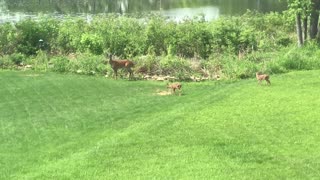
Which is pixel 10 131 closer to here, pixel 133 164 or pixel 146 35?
pixel 133 164

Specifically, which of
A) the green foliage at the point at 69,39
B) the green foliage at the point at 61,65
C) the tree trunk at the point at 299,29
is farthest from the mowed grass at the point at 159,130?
the tree trunk at the point at 299,29

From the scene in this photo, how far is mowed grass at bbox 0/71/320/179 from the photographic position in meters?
10.9

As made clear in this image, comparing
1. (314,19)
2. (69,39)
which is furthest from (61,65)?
(314,19)

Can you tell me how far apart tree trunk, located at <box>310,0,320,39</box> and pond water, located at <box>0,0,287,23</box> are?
24.1 metres

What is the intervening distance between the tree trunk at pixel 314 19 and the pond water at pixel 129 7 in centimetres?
2412

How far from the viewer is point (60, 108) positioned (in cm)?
1628

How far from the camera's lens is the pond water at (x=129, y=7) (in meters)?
51.2

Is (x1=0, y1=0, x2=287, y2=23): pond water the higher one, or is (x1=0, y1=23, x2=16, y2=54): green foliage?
(x1=0, y1=0, x2=287, y2=23): pond water

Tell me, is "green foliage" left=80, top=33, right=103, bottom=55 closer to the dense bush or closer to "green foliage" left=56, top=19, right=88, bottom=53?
the dense bush

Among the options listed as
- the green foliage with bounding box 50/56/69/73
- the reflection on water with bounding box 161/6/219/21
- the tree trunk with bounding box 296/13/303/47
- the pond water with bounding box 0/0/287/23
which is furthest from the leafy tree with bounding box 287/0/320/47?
the pond water with bounding box 0/0/287/23

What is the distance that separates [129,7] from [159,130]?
47.0m

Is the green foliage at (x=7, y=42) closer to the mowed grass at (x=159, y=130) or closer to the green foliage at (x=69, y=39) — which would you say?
the green foliage at (x=69, y=39)

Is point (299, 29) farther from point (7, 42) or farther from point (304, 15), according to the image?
point (7, 42)

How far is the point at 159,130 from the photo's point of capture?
44.2 ft
